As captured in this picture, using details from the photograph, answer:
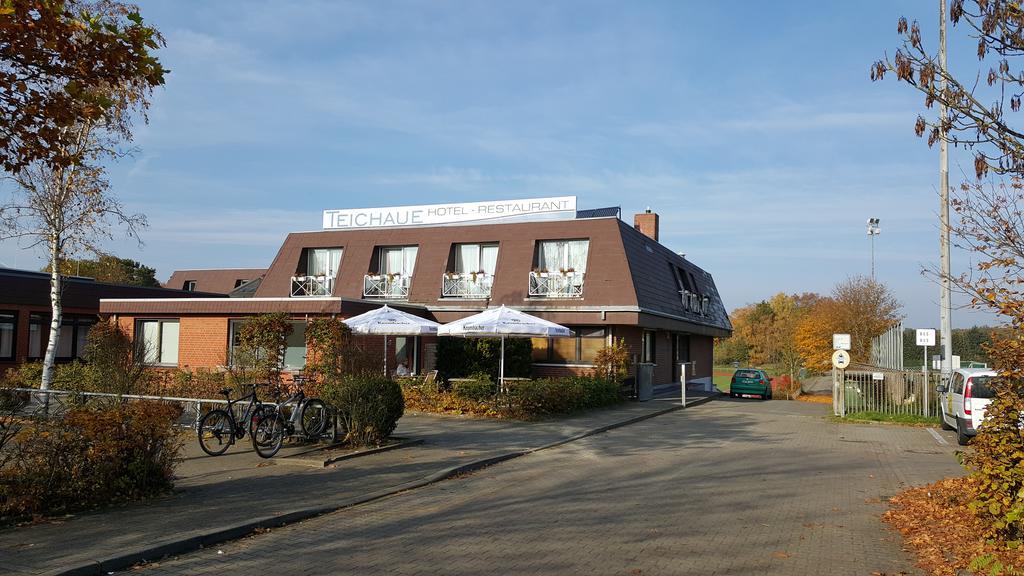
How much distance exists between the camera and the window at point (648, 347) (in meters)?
28.9

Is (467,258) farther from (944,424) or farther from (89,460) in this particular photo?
(89,460)

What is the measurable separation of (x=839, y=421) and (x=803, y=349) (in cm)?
1964

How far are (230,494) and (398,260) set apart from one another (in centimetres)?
2082

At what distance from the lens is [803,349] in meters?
40.1

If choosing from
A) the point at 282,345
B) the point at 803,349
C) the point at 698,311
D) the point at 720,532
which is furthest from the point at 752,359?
the point at 720,532

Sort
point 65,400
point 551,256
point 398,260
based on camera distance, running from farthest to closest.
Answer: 1. point 398,260
2. point 551,256
3. point 65,400

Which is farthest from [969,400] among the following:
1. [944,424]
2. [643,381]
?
[643,381]

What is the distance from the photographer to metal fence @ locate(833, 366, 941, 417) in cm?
2162

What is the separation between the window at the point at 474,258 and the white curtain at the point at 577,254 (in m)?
2.70

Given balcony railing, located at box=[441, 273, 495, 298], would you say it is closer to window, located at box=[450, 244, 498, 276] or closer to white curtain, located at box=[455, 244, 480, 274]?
window, located at box=[450, 244, 498, 276]

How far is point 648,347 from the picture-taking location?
29.6 m

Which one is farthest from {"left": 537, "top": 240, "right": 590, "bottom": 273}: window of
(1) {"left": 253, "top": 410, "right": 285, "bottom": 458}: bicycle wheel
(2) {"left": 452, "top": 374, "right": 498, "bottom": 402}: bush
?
(1) {"left": 253, "top": 410, "right": 285, "bottom": 458}: bicycle wheel

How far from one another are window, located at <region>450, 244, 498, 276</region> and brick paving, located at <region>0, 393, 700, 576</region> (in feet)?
42.1

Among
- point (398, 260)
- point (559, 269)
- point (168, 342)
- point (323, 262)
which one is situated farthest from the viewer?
point (323, 262)
